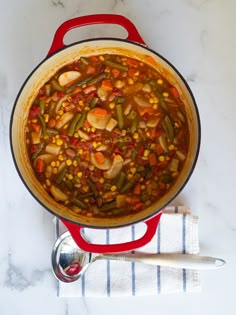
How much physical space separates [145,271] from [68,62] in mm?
470

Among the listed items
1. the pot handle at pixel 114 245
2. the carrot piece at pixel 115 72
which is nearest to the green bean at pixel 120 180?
the pot handle at pixel 114 245

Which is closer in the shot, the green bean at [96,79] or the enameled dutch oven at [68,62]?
the enameled dutch oven at [68,62]

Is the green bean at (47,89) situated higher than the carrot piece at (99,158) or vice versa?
the green bean at (47,89)

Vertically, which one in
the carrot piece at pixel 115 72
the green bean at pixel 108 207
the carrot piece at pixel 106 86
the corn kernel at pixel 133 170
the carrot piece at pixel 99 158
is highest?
the carrot piece at pixel 115 72

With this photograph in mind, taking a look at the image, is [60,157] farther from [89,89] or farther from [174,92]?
[174,92]

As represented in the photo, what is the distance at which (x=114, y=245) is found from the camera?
4.16ft

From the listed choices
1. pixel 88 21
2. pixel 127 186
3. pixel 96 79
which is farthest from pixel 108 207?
pixel 88 21

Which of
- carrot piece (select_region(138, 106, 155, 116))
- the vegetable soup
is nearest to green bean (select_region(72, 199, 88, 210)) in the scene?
the vegetable soup

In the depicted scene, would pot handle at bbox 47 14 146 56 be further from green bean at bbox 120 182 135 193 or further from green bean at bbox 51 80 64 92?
green bean at bbox 120 182 135 193

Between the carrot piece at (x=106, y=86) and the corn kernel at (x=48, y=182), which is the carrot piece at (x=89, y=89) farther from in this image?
the corn kernel at (x=48, y=182)

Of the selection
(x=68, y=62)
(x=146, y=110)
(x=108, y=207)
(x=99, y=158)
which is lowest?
(x=108, y=207)

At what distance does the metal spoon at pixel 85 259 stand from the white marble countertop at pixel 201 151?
0.12 ft

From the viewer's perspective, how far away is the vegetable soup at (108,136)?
1.36 metres

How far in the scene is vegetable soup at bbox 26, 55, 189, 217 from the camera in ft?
4.45
